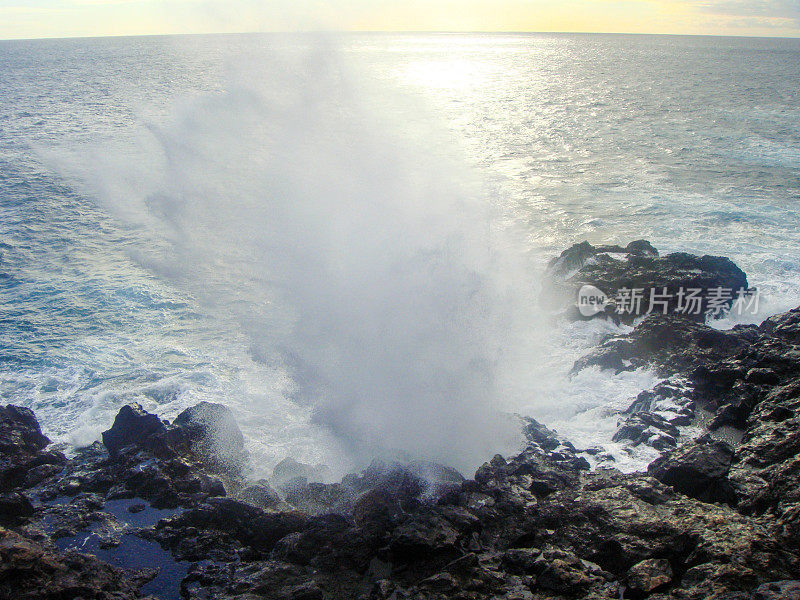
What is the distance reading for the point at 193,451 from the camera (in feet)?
39.4

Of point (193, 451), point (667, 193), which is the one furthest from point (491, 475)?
point (667, 193)

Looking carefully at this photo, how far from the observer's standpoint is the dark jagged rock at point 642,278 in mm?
16906

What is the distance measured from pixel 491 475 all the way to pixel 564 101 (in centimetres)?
6661

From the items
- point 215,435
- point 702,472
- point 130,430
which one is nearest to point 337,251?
point 215,435

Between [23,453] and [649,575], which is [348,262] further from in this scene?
[649,575]

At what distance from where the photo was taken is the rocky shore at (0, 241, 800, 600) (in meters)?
7.64

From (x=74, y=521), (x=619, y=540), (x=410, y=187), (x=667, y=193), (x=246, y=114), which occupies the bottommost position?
(x=74, y=521)

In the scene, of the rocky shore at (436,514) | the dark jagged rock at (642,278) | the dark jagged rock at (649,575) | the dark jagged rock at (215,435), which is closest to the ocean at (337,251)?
the dark jagged rock at (215,435)

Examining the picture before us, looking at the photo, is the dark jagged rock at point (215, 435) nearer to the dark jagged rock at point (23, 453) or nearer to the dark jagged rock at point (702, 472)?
the dark jagged rock at point (23, 453)

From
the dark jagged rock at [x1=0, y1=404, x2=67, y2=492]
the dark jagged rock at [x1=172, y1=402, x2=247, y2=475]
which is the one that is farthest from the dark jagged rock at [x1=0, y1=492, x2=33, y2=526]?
the dark jagged rock at [x1=172, y1=402, x2=247, y2=475]

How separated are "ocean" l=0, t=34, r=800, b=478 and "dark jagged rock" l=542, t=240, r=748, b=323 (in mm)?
858

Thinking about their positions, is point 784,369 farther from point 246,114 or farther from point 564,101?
point 564,101

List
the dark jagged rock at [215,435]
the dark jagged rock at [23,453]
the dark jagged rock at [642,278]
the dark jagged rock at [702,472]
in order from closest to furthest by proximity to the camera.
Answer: the dark jagged rock at [702,472], the dark jagged rock at [23,453], the dark jagged rock at [215,435], the dark jagged rock at [642,278]

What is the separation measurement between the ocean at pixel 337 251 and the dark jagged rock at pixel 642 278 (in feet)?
2.82
